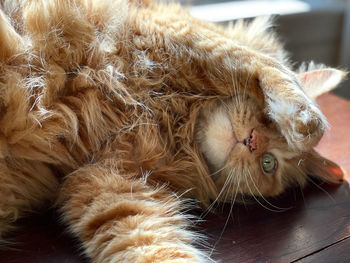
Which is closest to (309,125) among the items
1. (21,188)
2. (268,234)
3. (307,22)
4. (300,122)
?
(300,122)

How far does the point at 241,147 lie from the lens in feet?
4.13

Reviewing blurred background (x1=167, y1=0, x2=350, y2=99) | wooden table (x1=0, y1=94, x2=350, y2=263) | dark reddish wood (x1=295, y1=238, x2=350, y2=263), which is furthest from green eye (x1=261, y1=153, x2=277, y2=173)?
blurred background (x1=167, y1=0, x2=350, y2=99)

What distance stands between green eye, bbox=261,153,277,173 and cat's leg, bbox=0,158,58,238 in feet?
2.14

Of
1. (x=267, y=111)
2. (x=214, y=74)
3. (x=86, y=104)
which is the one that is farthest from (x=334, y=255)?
(x=86, y=104)

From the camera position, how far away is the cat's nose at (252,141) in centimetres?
125

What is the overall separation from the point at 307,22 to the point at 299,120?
1.76 metres

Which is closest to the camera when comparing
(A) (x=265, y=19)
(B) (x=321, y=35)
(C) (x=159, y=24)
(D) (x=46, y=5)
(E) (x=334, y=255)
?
(E) (x=334, y=255)

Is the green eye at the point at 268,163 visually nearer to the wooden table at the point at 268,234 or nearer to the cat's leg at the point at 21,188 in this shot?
the wooden table at the point at 268,234

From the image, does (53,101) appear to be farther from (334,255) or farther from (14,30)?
(334,255)

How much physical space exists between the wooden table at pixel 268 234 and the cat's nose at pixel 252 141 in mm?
190

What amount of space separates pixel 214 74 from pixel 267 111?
0.64 feet

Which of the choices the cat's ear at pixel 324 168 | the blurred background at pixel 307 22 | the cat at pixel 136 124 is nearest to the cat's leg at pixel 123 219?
the cat at pixel 136 124

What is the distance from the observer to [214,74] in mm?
1236

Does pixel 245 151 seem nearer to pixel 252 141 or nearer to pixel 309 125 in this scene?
pixel 252 141
